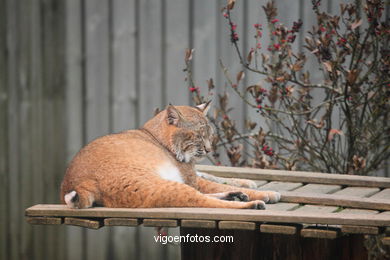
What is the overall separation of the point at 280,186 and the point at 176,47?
62.2 inches

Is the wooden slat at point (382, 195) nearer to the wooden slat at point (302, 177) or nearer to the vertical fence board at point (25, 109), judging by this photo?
the wooden slat at point (302, 177)

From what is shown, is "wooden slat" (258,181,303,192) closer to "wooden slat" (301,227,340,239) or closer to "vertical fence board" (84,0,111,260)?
"wooden slat" (301,227,340,239)

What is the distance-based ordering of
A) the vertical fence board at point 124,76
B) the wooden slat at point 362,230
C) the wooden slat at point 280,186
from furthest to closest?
the vertical fence board at point 124,76
the wooden slat at point 280,186
the wooden slat at point 362,230

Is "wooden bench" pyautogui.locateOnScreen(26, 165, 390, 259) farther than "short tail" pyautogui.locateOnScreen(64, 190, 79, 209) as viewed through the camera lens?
No

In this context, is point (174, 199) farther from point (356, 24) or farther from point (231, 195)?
point (356, 24)

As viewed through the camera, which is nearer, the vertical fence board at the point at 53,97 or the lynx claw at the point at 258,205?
the lynx claw at the point at 258,205

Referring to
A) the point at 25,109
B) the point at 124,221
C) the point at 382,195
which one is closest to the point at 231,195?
the point at 124,221

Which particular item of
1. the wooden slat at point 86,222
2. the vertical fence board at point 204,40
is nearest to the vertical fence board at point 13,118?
the vertical fence board at point 204,40

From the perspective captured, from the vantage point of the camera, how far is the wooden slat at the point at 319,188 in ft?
12.6

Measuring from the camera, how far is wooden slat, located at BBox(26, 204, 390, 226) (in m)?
2.94

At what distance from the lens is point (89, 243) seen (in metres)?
5.39

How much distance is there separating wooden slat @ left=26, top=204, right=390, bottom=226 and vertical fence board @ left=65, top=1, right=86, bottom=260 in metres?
2.14

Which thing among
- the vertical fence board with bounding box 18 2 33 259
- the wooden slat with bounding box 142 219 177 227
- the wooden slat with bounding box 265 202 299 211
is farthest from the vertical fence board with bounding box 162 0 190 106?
the wooden slat with bounding box 142 219 177 227

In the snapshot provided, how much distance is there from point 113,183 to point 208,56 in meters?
2.01
